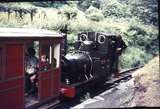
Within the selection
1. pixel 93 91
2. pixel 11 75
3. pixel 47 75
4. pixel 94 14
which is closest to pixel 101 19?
pixel 94 14

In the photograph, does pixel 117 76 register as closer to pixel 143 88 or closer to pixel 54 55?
pixel 143 88

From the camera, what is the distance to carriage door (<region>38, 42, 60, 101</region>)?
14.6 feet

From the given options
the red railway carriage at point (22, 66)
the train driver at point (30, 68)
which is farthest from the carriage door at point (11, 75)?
the train driver at point (30, 68)

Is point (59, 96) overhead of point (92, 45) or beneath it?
beneath

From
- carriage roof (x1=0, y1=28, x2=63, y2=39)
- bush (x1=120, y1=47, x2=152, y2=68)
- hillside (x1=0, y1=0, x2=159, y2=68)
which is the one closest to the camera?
carriage roof (x1=0, y1=28, x2=63, y2=39)

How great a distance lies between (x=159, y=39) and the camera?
4.71 meters

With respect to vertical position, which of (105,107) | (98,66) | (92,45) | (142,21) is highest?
(142,21)

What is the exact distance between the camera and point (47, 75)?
15.0 ft

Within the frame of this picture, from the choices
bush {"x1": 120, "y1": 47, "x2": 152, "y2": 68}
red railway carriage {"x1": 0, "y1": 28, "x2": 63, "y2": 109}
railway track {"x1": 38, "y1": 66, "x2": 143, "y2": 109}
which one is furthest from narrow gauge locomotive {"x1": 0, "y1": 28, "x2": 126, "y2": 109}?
bush {"x1": 120, "y1": 47, "x2": 152, "y2": 68}

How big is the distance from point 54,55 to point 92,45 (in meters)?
0.73

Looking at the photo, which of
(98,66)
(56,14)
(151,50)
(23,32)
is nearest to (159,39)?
(151,50)

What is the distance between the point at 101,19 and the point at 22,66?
140 centimetres

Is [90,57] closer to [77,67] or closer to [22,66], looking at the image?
[77,67]

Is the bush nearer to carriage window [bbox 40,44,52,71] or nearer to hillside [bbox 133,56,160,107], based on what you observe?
hillside [bbox 133,56,160,107]
